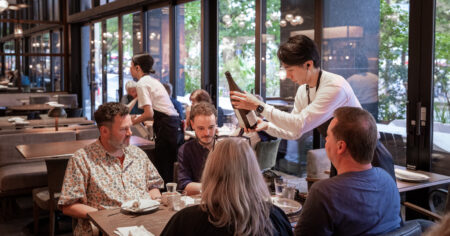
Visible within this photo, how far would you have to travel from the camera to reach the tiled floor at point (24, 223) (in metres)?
4.73

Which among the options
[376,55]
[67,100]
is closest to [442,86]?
[376,55]

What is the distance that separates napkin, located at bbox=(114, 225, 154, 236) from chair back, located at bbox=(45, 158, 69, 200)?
183 centimetres

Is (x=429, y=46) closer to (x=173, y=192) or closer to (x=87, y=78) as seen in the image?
(x=173, y=192)

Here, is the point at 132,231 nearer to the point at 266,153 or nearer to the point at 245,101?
the point at 245,101

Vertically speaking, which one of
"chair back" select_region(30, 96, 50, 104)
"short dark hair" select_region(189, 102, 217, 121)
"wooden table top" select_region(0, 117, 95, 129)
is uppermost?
"short dark hair" select_region(189, 102, 217, 121)

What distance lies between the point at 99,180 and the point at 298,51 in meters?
1.42

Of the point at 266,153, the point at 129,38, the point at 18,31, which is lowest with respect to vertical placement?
the point at 266,153

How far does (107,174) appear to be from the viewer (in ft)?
9.71

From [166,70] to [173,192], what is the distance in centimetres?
673

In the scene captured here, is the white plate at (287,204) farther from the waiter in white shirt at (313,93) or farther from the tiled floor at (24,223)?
the tiled floor at (24,223)

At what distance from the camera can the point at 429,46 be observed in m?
4.41

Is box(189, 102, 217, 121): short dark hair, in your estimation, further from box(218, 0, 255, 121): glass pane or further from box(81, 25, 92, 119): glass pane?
box(81, 25, 92, 119): glass pane

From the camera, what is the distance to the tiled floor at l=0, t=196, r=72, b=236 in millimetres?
4727

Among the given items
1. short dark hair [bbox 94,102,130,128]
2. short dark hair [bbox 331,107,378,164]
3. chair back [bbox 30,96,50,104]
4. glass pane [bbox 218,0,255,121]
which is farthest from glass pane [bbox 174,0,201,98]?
short dark hair [bbox 331,107,378,164]
